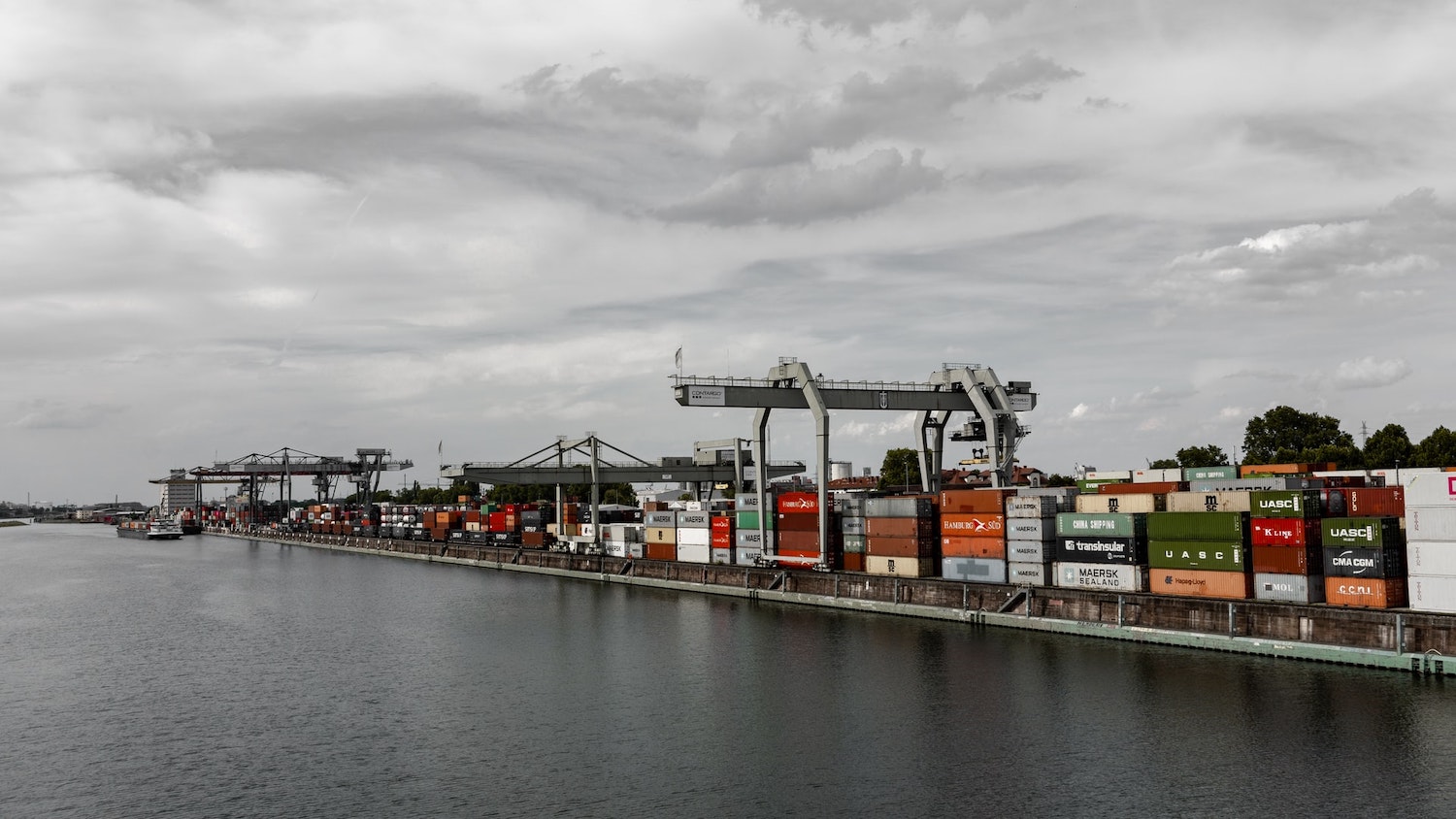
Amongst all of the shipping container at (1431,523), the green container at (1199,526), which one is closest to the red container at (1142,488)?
the green container at (1199,526)

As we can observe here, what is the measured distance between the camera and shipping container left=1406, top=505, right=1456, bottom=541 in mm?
43781

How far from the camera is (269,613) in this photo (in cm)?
7900

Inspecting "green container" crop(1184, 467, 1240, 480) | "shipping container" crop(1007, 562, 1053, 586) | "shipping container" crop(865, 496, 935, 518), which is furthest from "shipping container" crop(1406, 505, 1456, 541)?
"shipping container" crop(865, 496, 935, 518)

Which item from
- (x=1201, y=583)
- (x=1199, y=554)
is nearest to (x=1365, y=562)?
(x=1199, y=554)

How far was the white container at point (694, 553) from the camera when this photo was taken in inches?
3639

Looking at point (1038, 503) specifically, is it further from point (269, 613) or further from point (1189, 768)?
point (269, 613)

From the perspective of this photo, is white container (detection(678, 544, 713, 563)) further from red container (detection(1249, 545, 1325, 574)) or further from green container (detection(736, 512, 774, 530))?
red container (detection(1249, 545, 1325, 574))

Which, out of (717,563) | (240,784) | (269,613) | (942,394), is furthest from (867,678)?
(269,613)

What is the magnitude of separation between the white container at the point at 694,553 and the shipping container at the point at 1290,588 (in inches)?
1996

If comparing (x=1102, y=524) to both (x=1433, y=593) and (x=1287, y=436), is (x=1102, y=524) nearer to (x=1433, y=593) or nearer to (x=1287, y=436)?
(x=1433, y=593)

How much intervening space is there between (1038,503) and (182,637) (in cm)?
5734

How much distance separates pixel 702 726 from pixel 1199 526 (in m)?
30.5

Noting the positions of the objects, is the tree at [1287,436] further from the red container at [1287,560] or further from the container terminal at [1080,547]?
the red container at [1287,560]

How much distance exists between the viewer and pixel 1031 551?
61.5m
